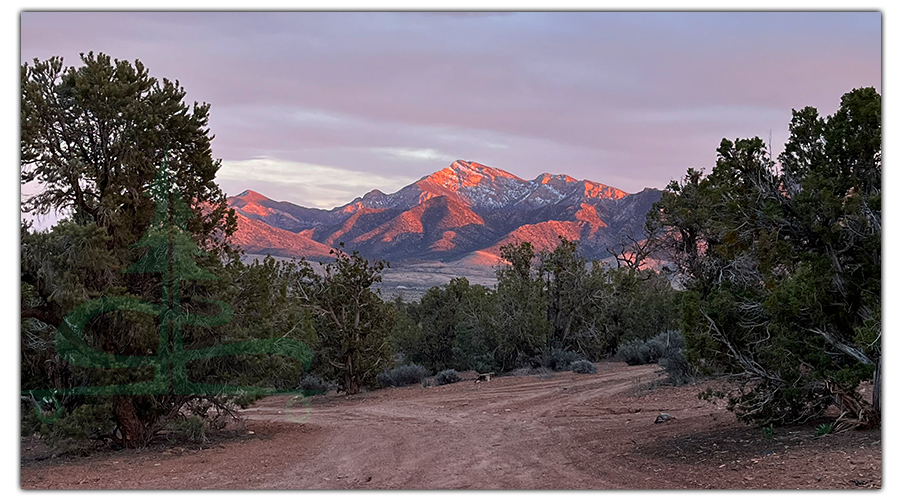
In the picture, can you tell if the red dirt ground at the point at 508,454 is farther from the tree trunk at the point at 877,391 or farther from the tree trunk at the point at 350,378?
the tree trunk at the point at 350,378

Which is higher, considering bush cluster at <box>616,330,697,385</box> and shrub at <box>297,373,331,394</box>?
bush cluster at <box>616,330,697,385</box>

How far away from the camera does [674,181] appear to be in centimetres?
1662

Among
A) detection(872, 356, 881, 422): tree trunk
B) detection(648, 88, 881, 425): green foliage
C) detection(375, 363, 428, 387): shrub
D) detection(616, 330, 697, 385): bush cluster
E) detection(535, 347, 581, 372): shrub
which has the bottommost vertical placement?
detection(375, 363, 428, 387): shrub

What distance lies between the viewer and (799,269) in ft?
29.2

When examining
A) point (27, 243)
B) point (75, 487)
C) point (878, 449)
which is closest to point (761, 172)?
point (878, 449)

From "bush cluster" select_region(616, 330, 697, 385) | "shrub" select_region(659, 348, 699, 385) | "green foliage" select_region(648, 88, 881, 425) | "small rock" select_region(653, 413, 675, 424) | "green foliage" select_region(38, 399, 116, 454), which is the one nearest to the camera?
"green foliage" select_region(648, 88, 881, 425)

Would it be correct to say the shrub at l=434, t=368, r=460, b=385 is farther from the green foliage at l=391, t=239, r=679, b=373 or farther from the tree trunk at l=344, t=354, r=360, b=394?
the tree trunk at l=344, t=354, r=360, b=394

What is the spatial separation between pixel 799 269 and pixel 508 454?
478cm

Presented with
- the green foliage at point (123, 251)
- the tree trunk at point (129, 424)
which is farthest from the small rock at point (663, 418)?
the tree trunk at point (129, 424)

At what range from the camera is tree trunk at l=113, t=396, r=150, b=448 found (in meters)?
11.7

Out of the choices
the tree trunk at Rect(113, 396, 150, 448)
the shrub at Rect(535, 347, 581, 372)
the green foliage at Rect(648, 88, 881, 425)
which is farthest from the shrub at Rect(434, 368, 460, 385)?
the green foliage at Rect(648, 88, 881, 425)

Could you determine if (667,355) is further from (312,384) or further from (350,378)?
(312,384)

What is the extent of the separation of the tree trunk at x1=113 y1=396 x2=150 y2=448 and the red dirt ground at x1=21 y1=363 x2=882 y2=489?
1.18 ft

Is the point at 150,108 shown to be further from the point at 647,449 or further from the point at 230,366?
the point at 647,449
